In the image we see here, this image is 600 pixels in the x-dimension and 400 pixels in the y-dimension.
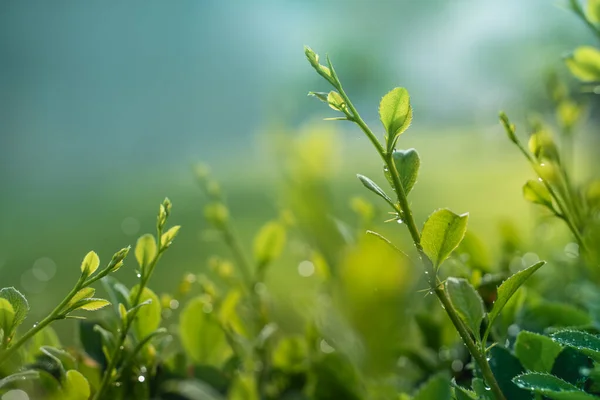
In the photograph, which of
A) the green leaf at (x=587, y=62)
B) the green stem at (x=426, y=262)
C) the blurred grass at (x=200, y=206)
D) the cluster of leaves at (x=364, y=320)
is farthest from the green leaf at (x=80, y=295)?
the blurred grass at (x=200, y=206)

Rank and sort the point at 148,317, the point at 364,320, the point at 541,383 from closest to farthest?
1. the point at 541,383
2. the point at 148,317
3. the point at 364,320

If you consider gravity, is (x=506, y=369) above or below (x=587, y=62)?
below

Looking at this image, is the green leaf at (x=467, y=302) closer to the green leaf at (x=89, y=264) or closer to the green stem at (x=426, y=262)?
the green stem at (x=426, y=262)

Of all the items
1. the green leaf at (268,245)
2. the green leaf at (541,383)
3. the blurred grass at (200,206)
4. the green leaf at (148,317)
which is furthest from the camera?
the blurred grass at (200,206)

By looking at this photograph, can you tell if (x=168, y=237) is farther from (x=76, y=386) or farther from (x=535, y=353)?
(x=535, y=353)

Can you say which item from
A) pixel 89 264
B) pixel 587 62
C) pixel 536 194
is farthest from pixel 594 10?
pixel 89 264

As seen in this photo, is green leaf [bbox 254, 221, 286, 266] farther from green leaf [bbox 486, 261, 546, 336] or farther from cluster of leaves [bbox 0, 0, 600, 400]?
green leaf [bbox 486, 261, 546, 336]
